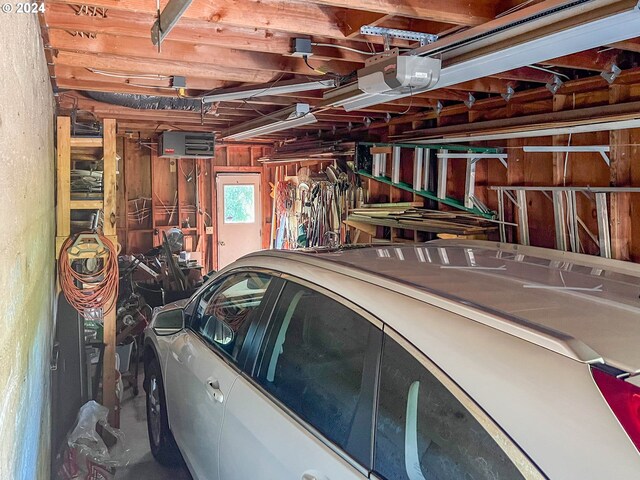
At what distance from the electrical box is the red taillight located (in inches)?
248

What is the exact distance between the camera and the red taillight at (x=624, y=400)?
0.81 metres

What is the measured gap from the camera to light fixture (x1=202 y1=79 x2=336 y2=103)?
3.31 m

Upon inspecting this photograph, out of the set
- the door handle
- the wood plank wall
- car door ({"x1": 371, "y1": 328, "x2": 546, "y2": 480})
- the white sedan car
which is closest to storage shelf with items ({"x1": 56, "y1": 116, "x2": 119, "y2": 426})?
the white sedan car

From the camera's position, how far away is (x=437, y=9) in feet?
7.30

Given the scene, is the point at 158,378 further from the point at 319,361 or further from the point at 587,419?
the point at 587,419

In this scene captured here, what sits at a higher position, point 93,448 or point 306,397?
point 306,397

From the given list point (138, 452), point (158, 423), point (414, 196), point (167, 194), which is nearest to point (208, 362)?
point (158, 423)

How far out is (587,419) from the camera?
0.85m

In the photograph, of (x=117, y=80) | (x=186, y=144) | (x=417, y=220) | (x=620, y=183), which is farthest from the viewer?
(x=186, y=144)

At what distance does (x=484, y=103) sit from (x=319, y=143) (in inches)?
109

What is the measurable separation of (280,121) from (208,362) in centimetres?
282

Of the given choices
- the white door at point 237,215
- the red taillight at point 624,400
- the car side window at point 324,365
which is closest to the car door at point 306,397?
the car side window at point 324,365

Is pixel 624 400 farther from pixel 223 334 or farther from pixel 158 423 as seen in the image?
pixel 158 423

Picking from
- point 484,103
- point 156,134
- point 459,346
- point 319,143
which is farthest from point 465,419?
point 156,134
